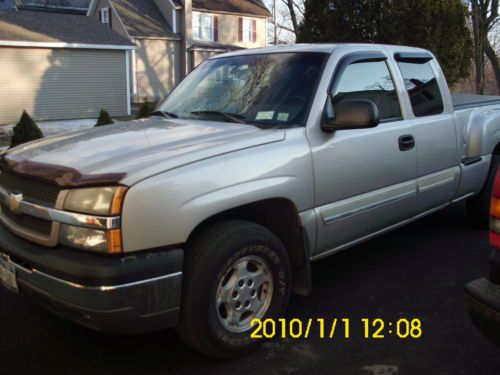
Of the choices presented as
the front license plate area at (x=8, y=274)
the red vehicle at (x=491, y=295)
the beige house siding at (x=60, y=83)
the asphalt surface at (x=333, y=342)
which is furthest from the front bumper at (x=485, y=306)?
the beige house siding at (x=60, y=83)

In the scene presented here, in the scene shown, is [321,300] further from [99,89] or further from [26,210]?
[99,89]

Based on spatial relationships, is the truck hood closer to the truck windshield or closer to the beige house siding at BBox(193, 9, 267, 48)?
the truck windshield

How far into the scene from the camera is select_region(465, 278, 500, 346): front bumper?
2344 millimetres

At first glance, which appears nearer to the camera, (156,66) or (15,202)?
(15,202)

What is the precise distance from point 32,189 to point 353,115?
1.96 metres

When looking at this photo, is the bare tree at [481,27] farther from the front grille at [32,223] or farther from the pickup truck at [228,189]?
the front grille at [32,223]

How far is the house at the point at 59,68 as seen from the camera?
19594mm

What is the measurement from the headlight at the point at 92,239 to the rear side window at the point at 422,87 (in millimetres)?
2821

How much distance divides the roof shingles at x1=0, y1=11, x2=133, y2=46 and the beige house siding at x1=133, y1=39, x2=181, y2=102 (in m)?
5.77

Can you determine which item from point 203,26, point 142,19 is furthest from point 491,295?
point 203,26

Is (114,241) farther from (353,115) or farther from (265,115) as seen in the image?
(353,115)

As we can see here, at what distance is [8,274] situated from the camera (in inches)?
117

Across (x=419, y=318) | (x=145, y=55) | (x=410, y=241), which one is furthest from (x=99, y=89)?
(x=419, y=318)

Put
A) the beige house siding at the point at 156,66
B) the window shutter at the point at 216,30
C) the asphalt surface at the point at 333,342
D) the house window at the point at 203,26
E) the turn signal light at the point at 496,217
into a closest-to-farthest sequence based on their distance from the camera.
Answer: the turn signal light at the point at 496,217, the asphalt surface at the point at 333,342, the beige house siding at the point at 156,66, the house window at the point at 203,26, the window shutter at the point at 216,30
